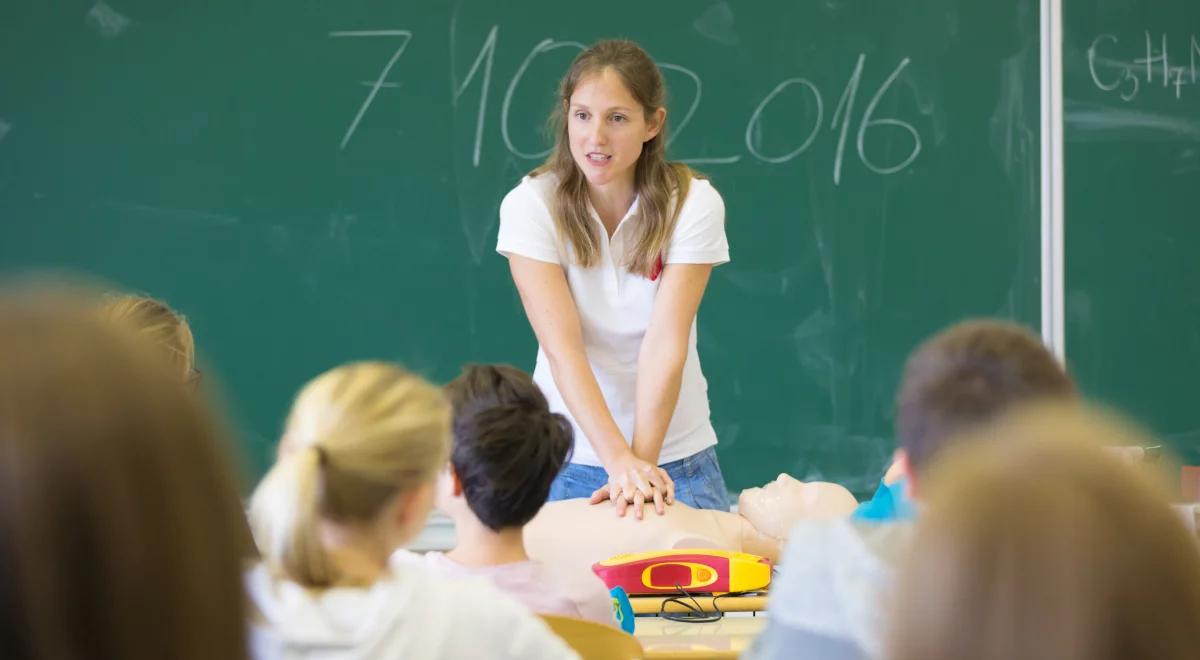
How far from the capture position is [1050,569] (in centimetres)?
57

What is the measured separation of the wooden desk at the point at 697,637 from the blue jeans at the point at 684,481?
51 centimetres

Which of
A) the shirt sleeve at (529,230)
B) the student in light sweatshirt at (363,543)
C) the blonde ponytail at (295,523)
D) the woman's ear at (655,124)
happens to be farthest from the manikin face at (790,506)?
the blonde ponytail at (295,523)

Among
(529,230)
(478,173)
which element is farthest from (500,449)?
(478,173)

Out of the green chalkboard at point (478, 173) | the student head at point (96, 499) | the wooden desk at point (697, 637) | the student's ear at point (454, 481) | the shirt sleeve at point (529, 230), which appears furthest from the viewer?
the green chalkboard at point (478, 173)

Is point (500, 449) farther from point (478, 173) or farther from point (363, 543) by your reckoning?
point (478, 173)

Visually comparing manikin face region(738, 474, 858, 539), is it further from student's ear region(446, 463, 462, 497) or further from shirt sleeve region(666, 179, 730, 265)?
student's ear region(446, 463, 462, 497)

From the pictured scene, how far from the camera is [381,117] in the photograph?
3795 millimetres

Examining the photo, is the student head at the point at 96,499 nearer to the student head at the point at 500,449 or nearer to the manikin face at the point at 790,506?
the student head at the point at 500,449

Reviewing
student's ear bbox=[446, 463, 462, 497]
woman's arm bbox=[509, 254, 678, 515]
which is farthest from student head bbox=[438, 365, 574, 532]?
woman's arm bbox=[509, 254, 678, 515]

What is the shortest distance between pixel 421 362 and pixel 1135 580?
10.8 ft

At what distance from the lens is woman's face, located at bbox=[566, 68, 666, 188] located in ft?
8.86

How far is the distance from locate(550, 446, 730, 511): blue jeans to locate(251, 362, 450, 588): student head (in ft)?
4.32

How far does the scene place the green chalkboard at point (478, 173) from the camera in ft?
12.4

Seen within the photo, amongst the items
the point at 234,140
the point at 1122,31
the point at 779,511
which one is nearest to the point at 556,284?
the point at 779,511
